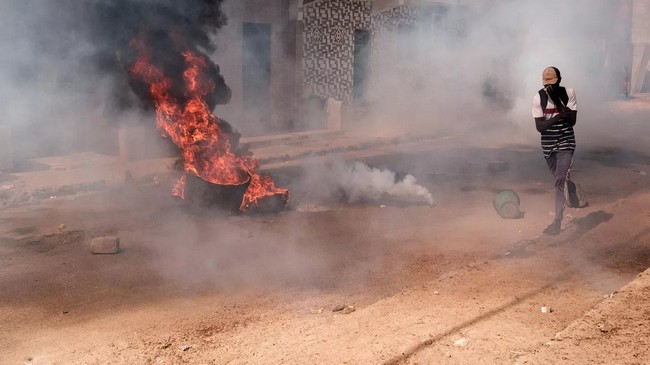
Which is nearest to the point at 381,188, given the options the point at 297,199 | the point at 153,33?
the point at 297,199

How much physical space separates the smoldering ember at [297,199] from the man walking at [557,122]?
25 mm

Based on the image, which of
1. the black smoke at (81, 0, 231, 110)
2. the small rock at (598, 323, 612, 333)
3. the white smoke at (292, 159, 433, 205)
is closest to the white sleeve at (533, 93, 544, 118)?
the white smoke at (292, 159, 433, 205)

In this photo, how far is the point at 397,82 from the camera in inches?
677

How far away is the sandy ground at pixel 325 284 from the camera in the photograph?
13.9ft

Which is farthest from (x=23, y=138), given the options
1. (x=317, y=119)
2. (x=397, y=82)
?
(x=397, y=82)

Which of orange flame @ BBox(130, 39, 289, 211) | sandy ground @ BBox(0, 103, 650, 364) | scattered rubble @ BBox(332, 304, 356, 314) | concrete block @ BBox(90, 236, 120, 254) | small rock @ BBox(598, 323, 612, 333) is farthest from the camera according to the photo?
orange flame @ BBox(130, 39, 289, 211)

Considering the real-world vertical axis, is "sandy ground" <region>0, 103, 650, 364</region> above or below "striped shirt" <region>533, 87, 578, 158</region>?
below

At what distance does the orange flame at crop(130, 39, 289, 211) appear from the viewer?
8.06 m

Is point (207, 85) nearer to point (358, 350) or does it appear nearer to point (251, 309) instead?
point (251, 309)

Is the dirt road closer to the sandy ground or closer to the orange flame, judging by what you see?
the sandy ground

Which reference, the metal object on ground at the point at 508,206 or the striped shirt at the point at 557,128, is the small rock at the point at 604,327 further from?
the metal object on ground at the point at 508,206

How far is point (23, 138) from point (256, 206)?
19.9ft

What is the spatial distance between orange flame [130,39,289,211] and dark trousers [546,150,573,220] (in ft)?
11.1

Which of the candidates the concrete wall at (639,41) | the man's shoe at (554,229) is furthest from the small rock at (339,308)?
the concrete wall at (639,41)
